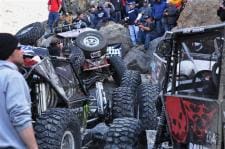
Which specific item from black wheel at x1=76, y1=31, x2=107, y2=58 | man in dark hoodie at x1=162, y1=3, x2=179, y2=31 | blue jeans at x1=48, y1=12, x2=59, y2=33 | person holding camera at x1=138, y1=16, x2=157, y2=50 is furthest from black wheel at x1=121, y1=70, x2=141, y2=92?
blue jeans at x1=48, y1=12, x2=59, y2=33

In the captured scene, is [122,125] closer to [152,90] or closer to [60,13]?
[152,90]

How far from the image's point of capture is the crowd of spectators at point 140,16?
1697cm

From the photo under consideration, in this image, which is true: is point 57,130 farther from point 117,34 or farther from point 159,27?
point 117,34

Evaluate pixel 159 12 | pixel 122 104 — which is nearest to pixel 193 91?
pixel 122 104

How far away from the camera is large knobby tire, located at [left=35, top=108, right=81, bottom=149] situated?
6.43 metres

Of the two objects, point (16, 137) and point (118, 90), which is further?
point (118, 90)

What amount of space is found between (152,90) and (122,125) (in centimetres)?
212

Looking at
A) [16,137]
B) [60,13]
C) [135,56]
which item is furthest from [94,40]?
[60,13]

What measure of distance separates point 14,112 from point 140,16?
14.5m

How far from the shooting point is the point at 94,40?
12453 mm

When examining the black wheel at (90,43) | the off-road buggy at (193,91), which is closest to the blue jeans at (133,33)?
the black wheel at (90,43)

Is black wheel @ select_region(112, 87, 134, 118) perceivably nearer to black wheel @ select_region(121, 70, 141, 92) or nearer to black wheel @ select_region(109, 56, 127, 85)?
black wheel @ select_region(121, 70, 141, 92)

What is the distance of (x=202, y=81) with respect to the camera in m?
5.62

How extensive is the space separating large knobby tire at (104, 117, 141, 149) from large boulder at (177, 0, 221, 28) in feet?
31.7
